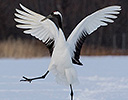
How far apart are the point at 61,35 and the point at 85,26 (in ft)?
1.90

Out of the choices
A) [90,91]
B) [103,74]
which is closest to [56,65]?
[90,91]

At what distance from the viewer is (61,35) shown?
7.05 meters

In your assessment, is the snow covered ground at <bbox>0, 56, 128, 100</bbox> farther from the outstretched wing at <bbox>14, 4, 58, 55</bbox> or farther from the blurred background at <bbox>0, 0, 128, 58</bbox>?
the blurred background at <bbox>0, 0, 128, 58</bbox>

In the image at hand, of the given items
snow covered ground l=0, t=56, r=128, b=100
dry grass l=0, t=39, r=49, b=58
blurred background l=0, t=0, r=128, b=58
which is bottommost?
snow covered ground l=0, t=56, r=128, b=100

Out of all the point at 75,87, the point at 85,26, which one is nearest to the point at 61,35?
the point at 85,26

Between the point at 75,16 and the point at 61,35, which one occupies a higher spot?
the point at 75,16

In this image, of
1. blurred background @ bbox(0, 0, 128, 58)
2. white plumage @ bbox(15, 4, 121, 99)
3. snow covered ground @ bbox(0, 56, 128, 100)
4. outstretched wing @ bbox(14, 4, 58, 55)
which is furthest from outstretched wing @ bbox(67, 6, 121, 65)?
blurred background @ bbox(0, 0, 128, 58)

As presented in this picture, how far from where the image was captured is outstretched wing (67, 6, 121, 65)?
290 inches

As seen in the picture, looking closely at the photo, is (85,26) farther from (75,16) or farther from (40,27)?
(75,16)

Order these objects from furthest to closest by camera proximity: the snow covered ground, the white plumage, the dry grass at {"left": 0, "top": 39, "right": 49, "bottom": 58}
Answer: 1. the dry grass at {"left": 0, "top": 39, "right": 49, "bottom": 58}
2. the snow covered ground
3. the white plumage

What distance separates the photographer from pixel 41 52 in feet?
62.7

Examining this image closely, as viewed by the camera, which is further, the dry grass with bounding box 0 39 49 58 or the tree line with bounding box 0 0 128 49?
the tree line with bounding box 0 0 128 49

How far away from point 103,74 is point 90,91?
3.53m

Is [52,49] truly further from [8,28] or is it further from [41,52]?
[8,28]
